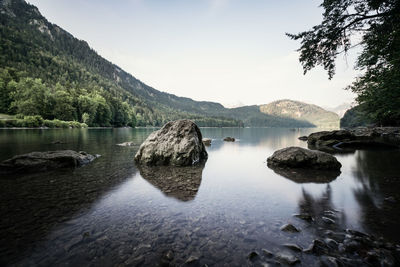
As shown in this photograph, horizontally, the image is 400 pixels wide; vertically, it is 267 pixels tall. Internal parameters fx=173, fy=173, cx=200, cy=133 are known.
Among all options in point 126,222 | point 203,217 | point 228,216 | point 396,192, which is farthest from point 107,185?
point 396,192

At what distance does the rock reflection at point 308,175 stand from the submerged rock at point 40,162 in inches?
478

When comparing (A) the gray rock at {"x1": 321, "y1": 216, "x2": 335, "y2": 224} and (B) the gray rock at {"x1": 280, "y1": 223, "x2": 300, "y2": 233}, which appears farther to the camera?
(A) the gray rock at {"x1": 321, "y1": 216, "x2": 335, "y2": 224}

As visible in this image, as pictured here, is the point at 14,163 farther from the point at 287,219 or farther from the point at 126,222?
the point at 287,219

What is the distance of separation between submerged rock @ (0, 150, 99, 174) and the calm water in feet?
4.15

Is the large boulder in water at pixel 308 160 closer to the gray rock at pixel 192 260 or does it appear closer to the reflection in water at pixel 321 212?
the reflection in water at pixel 321 212

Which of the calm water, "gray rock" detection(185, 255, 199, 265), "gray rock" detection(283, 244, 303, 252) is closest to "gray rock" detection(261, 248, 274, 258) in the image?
the calm water

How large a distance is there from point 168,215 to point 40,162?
352 inches

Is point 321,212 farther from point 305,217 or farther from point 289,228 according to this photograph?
point 289,228

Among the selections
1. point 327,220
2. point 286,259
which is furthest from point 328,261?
point 327,220

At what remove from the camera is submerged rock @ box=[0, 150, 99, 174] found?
871 centimetres

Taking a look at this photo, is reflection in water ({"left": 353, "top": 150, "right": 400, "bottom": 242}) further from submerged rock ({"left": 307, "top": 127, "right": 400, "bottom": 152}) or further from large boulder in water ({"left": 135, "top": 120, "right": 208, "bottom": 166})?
submerged rock ({"left": 307, "top": 127, "right": 400, "bottom": 152})

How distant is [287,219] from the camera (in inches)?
182

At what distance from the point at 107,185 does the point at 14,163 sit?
18.8ft

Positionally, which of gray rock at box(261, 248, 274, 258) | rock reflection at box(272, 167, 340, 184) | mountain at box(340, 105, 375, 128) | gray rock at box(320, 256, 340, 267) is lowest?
rock reflection at box(272, 167, 340, 184)
